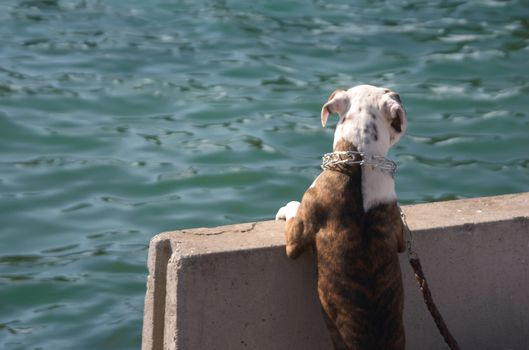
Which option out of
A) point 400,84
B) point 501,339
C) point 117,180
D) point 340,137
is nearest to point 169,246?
point 340,137

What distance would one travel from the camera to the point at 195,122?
9508 millimetres

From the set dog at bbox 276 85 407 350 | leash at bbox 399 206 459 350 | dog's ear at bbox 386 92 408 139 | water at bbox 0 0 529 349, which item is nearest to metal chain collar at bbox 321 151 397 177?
dog at bbox 276 85 407 350

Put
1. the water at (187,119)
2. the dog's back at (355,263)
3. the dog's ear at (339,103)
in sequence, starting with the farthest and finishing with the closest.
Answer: the water at (187,119) → the dog's ear at (339,103) → the dog's back at (355,263)

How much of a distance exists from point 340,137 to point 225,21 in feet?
26.2

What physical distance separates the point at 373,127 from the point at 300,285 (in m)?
0.68

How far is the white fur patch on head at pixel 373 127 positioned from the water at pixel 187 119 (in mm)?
2642

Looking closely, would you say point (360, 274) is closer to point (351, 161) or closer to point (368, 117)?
point (351, 161)

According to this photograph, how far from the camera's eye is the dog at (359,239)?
3967mm

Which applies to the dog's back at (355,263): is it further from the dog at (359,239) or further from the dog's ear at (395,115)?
the dog's ear at (395,115)

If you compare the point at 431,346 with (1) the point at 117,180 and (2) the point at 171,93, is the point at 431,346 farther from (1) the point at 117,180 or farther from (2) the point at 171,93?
(2) the point at 171,93

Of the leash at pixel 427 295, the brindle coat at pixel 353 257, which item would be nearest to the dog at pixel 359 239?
the brindle coat at pixel 353 257

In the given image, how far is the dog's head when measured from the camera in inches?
160

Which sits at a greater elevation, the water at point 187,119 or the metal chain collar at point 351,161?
the water at point 187,119

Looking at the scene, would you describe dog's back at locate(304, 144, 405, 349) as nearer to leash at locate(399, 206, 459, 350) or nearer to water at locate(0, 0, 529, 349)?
leash at locate(399, 206, 459, 350)
